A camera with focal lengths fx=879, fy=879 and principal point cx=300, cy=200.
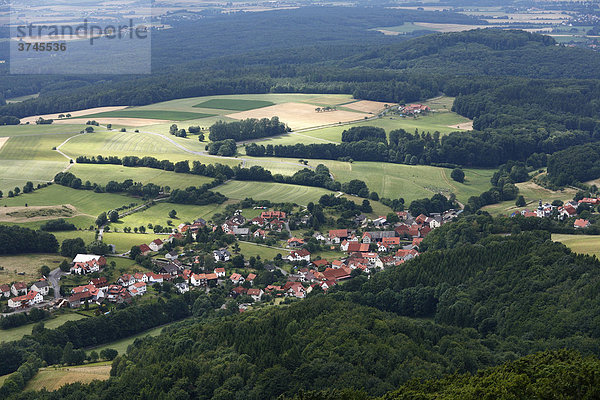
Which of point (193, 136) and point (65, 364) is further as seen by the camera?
point (193, 136)

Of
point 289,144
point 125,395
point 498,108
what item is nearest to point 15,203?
point 289,144

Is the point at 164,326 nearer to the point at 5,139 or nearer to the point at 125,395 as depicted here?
the point at 125,395

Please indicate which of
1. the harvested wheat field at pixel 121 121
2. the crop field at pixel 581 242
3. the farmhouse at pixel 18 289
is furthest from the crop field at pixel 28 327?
the harvested wheat field at pixel 121 121

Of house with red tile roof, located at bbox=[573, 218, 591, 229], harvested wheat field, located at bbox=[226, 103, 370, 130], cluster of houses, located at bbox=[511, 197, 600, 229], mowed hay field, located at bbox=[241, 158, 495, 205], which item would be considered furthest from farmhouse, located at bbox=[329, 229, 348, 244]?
harvested wheat field, located at bbox=[226, 103, 370, 130]

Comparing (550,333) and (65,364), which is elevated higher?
(550,333)

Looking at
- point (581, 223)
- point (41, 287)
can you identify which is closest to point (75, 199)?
point (41, 287)

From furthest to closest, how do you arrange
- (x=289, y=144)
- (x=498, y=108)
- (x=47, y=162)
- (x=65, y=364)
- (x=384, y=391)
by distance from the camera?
(x=498, y=108) → (x=289, y=144) → (x=47, y=162) → (x=65, y=364) → (x=384, y=391)

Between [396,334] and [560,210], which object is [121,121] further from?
[396,334]
